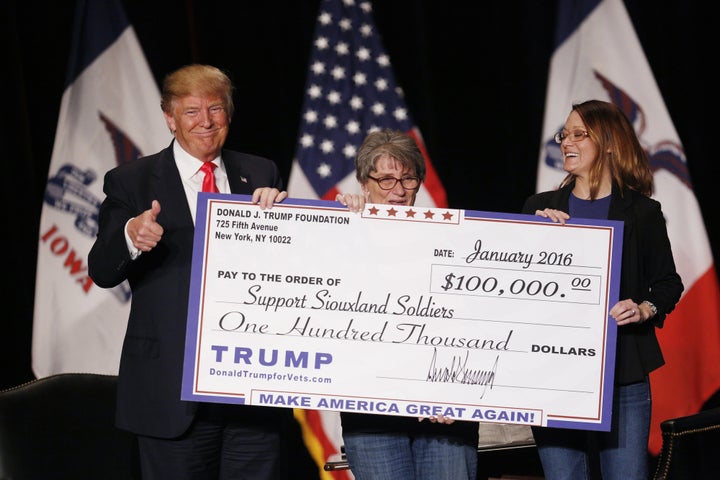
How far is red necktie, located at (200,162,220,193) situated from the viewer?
8.30 feet

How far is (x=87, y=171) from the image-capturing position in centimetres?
422

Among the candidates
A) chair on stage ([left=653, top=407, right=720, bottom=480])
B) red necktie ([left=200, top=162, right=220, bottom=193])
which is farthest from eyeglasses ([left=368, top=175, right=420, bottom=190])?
chair on stage ([left=653, top=407, right=720, bottom=480])

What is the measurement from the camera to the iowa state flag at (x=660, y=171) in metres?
4.13

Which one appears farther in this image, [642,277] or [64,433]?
[64,433]

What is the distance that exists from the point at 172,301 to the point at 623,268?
133 centimetres

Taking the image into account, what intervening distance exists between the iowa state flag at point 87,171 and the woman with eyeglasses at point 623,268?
233 cm

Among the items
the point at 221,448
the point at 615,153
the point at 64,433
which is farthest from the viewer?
the point at 64,433

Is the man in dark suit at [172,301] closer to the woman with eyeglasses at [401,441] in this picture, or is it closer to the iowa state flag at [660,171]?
the woman with eyeglasses at [401,441]

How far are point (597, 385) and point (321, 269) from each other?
85 cm

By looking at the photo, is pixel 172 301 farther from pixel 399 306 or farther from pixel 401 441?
pixel 401 441

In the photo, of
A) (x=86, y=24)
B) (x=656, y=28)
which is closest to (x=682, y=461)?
(x=656, y=28)

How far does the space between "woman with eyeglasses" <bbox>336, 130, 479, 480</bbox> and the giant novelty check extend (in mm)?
77
